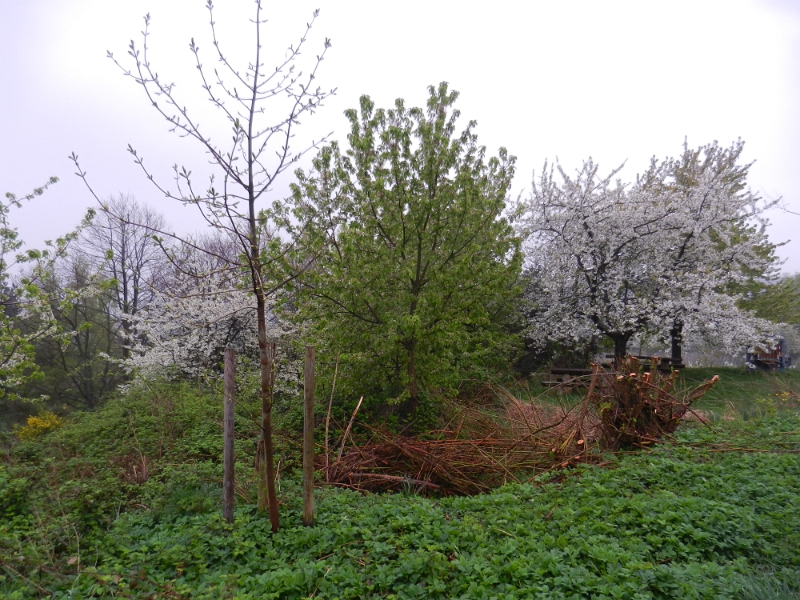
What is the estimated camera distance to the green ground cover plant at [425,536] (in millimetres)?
2932

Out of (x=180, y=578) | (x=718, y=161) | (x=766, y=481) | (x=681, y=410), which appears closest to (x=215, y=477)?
(x=180, y=578)

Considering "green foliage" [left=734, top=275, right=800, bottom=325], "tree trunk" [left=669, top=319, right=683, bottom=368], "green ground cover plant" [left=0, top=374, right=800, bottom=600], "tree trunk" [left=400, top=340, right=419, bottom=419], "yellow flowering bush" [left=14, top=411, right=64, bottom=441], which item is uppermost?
"green foliage" [left=734, top=275, right=800, bottom=325]

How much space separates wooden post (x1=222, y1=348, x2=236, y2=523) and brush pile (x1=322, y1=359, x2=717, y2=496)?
1.65 meters

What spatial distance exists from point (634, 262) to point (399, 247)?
964 cm

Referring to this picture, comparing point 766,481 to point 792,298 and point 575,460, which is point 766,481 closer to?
point 575,460

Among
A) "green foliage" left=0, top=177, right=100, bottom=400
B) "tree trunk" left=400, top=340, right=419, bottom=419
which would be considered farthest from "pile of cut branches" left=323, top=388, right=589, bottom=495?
"green foliage" left=0, top=177, right=100, bottom=400

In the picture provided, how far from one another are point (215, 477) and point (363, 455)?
6.05ft

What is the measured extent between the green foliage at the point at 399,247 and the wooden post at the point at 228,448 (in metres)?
3.45

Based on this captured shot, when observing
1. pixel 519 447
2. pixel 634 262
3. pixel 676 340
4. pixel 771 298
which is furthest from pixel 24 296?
pixel 771 298

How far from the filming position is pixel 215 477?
4.80m

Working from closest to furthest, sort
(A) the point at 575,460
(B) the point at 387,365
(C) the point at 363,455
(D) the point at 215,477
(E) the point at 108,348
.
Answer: (D) the point at 215,477
(A) the point at 575,460
(C) the point at 363,455
(B) the point at 387,365
(E) the point at 108,348

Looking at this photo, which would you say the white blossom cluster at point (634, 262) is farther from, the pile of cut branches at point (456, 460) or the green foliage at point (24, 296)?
the green foliage at point (24, 296)

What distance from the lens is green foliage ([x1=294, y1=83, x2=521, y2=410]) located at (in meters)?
7.49

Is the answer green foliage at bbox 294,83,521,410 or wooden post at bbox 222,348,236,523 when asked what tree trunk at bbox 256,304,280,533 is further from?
green foliage at bbox 294,83,521,410
